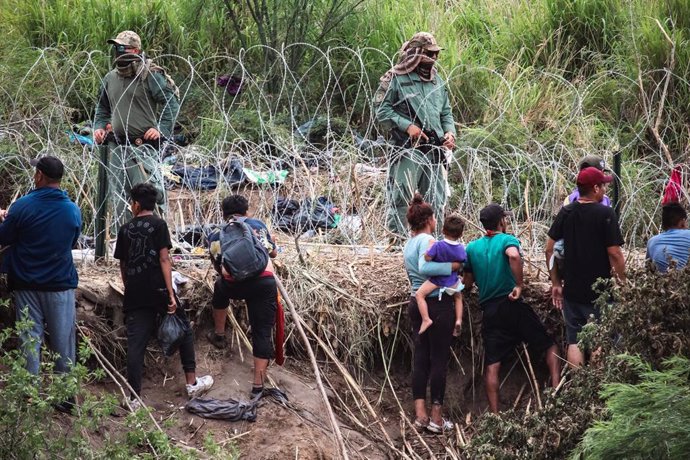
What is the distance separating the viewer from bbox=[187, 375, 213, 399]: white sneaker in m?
7.38

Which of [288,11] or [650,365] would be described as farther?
[288,11]

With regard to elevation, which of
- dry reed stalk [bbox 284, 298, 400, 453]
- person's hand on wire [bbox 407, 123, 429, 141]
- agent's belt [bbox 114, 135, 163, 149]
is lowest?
dry reed stalk [bbox 284, 298, 400, 453]

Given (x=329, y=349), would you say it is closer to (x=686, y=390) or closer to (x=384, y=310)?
(x=384, y=310)

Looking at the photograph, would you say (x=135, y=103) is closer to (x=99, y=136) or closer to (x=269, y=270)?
(x=99, y=136)

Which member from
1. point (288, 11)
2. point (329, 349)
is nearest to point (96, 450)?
point (329, 349)

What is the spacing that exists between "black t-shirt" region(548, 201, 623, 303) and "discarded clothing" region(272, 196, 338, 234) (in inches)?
90.2

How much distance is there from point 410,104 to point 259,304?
2.28 meters

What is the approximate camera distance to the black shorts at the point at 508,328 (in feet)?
25.0

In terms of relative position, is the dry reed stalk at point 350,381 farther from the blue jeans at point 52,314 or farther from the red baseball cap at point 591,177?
the red baseball cap at point 591,177

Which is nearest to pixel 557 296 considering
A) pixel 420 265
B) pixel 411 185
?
pixel 420 265

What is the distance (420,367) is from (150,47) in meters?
6.30

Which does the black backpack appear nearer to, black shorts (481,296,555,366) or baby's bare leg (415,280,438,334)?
baby's bare leg (415,280,438,334)

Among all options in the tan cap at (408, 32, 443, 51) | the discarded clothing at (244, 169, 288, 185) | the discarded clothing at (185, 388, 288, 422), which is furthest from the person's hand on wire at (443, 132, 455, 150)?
the discarded clothing at (185, 388, 288, 422)

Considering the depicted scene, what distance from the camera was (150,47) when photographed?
12742mm
